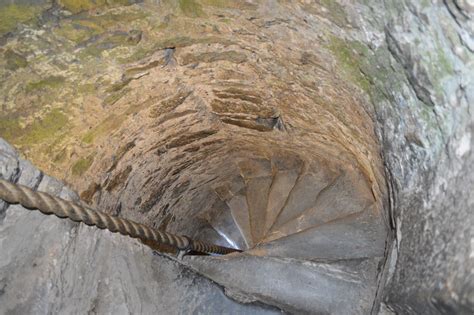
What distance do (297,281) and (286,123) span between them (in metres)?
0.99

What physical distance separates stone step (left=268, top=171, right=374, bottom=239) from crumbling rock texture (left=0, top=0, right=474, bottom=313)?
0.01 meters

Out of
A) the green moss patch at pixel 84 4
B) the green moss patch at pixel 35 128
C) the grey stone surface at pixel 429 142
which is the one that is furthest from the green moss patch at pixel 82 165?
the grey stone surface at pixel 429 142

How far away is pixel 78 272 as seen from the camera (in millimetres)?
1678

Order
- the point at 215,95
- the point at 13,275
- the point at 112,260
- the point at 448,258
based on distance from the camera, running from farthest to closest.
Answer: the point at 215,95
the point at 112,260
the point at 13,275
the point at 448,258

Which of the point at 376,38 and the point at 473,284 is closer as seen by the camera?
the point at 473,284

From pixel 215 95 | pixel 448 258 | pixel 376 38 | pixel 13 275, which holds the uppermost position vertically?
pixel 376 38

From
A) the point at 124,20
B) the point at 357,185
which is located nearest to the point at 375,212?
the point at 357,185

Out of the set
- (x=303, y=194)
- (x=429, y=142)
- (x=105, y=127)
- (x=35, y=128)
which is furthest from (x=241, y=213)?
(x=429, y=142)

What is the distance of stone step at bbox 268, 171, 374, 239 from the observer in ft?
10.1

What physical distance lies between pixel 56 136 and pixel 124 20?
670mm

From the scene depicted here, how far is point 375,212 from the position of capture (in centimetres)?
293

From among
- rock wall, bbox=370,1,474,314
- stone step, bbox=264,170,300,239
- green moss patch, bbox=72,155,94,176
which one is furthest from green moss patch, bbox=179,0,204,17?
stone step, bbox=264,170,300,239

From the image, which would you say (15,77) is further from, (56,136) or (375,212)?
(375,212)

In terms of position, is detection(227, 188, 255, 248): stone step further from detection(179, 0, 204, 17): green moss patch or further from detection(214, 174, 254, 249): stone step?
detection(179, 0, 204, 17): green moss patch
